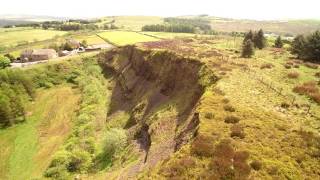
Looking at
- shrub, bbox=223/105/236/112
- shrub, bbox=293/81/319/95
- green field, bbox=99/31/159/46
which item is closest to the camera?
shrub, bbox=223/105/236/112

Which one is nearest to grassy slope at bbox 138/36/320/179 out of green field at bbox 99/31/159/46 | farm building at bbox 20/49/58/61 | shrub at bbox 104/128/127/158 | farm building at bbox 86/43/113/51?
shrub at bbox 104/128/127/158

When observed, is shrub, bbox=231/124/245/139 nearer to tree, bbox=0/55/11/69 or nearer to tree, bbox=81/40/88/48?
tree, bbox=0/55/11/69

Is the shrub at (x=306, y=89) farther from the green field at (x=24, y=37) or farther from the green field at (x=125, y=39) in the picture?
the green field at (x=24, y=37)

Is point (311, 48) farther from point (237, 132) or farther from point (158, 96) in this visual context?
point (237, 132)

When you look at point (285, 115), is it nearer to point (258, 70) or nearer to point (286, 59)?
point (258, 70)

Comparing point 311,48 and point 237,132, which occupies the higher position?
point 311,48

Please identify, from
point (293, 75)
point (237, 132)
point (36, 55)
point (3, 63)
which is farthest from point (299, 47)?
point (3, 63)

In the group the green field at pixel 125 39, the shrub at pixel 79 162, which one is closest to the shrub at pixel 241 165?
the shrub at pixel 79 162
